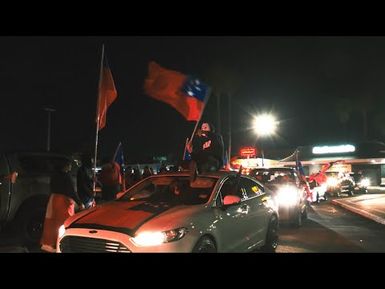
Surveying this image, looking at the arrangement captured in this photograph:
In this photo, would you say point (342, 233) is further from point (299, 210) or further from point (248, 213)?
point (248, 213)

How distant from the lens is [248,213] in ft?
25.3

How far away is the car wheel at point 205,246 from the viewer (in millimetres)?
5961

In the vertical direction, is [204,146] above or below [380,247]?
above

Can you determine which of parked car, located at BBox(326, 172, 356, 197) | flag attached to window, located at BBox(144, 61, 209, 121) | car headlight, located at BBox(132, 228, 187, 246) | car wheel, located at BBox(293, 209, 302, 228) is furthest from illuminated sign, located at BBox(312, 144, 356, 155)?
car headlight, located at BBox(132, 228, 187, 246)

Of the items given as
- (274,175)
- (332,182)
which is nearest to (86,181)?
(274,175)

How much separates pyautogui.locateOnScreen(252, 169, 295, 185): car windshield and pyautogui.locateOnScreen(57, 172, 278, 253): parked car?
4656mm

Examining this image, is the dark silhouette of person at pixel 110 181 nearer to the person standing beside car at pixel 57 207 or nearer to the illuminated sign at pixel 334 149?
the person standing beside car at pixel 57 207

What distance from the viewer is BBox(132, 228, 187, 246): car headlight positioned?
18.5 feet

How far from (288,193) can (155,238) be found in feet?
23.6

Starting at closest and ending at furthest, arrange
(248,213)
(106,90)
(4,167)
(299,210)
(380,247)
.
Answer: (248,213), (4,167), (380,247), (106,90), (299,210)

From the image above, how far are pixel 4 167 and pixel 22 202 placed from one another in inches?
27.9

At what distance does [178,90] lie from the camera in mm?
11344

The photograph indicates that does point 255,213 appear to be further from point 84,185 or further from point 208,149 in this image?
point 84,185
